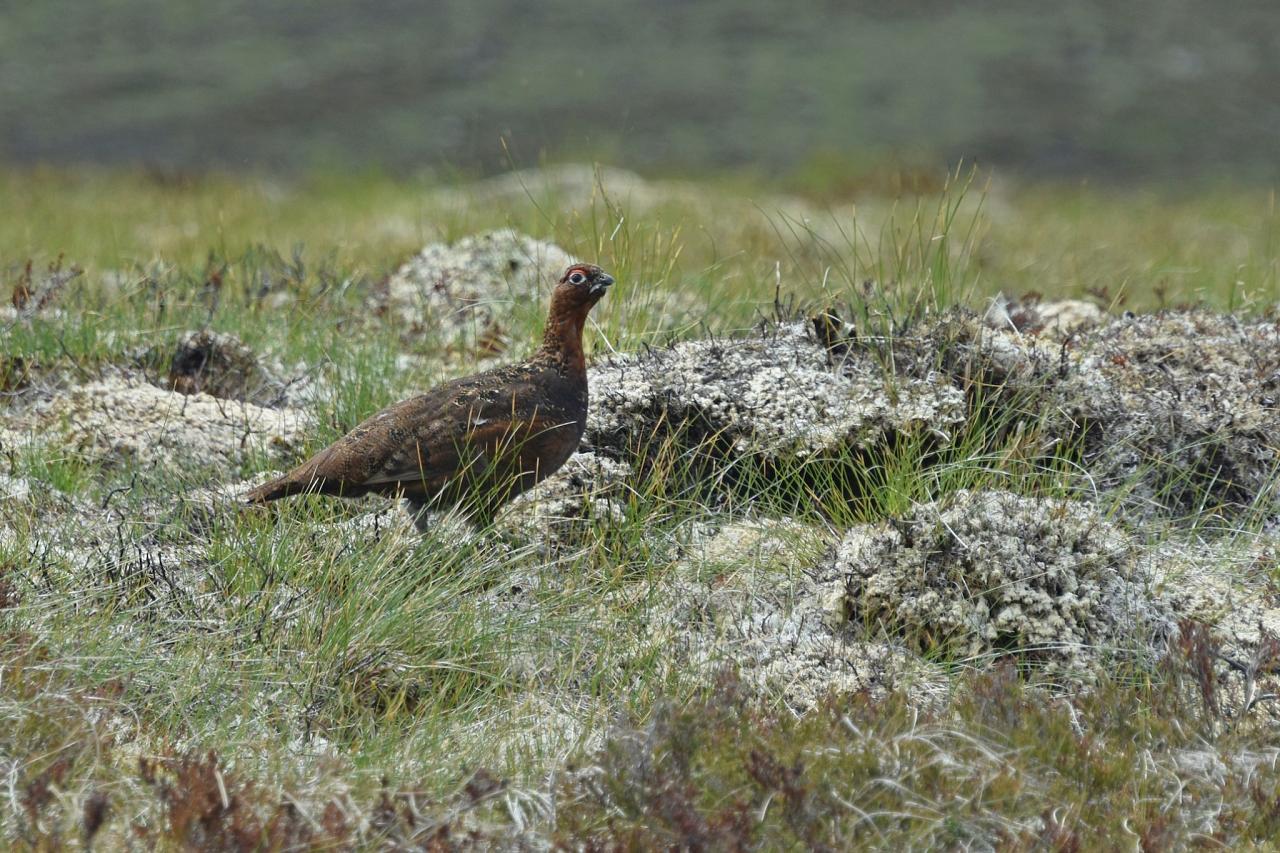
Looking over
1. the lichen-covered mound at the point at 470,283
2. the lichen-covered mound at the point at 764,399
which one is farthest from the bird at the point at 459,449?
the lichen-covered mound at the point at 470,283

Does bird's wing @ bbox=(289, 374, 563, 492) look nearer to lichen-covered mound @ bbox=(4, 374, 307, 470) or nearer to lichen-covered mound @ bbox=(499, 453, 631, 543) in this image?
lichen-covered mound @ bbox=(499, 453, 631, 543)

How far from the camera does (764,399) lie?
17.0 feet

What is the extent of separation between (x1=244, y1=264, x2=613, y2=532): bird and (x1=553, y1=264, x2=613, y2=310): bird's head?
30cm

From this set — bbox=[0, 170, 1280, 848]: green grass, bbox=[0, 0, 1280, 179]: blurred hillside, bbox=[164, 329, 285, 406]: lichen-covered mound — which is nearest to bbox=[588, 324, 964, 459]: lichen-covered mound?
bbox=[0, 170, 1280, 848]: green grass

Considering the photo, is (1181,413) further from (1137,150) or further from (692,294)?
(1137,150)

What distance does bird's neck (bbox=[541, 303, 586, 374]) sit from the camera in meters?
4.84

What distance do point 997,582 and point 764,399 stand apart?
3.97 feet

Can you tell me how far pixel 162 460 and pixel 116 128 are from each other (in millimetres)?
20911

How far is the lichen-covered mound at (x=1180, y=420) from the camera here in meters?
5.17

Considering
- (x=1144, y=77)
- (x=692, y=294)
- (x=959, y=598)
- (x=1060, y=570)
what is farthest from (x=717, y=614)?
(x=1144, y=77)

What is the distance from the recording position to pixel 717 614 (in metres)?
4.37

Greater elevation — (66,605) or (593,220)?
(593,220)

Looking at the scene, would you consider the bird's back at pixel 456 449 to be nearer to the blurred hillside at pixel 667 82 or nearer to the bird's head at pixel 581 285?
the bird's head at pixel 581 285

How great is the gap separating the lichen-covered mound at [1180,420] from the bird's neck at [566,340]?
1.70m
